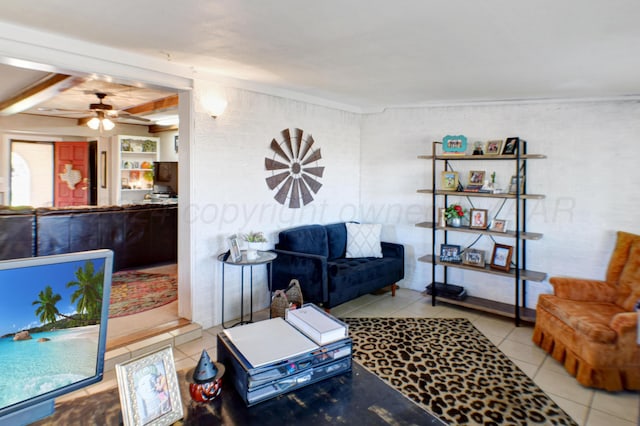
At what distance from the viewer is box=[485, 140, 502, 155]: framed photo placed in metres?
4.08

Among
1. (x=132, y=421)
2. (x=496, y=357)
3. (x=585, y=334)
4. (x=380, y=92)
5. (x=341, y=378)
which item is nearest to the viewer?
(x=132, y=421)

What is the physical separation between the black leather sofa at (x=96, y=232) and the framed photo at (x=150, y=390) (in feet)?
14.1

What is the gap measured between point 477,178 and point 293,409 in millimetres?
3837

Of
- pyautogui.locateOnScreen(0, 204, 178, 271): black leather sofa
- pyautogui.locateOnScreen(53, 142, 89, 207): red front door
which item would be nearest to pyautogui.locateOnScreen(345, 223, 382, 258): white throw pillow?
pyautogui.locateOnScreen(0, 204, 178, 271): black leather sofa

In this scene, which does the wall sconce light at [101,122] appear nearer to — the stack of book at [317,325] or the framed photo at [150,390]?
the stack of book at [317,325]

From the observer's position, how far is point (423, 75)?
11.1ft

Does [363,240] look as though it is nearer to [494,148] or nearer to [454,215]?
[454,215]

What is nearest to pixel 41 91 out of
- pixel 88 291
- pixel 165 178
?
pixel 165 178

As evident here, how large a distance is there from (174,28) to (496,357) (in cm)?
339

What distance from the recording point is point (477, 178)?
4.37m

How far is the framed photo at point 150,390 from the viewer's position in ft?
3.25

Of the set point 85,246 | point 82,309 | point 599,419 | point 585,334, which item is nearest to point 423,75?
point 585,334

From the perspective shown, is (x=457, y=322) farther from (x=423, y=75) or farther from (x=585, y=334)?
(x=423, y=75)

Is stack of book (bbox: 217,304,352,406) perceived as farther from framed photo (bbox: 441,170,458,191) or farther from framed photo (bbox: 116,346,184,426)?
framed photo (bbox: 441,170,458,191)
